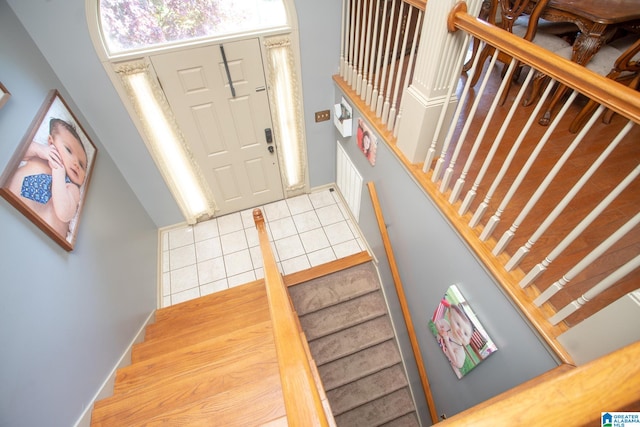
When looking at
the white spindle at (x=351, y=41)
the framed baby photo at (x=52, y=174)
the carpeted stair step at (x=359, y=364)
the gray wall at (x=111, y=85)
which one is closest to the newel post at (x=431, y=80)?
the white spindle at (x=351, y=41)

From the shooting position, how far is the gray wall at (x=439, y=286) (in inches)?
61.6

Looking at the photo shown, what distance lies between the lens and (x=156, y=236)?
369 centimetres

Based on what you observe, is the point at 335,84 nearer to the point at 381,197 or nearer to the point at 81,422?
the point at 381,197

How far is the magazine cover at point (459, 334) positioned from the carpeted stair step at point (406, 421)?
51.4 inches

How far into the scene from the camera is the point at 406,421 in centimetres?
304

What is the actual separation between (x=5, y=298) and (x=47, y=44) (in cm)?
196

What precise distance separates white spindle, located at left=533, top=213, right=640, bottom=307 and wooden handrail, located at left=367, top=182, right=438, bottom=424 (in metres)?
1.50

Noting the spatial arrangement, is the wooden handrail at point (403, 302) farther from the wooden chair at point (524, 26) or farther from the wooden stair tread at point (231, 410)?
the wooden stair tread at point (231, 410)

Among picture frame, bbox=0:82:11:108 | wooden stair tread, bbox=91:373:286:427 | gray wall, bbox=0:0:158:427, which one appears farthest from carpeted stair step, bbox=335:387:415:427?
picture frame, bbox=0:82:11:108

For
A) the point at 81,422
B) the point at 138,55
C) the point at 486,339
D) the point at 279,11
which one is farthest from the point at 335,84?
the point at 81,422

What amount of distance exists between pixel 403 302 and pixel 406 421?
1.29 meters

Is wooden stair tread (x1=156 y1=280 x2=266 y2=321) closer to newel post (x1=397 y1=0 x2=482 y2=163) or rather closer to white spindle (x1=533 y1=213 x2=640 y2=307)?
newel post (x1=397 y1=0 x2=482 y2=163)

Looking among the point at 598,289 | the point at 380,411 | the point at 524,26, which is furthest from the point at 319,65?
the point at 380,411

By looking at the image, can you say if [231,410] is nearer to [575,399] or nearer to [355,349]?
[575,399]
